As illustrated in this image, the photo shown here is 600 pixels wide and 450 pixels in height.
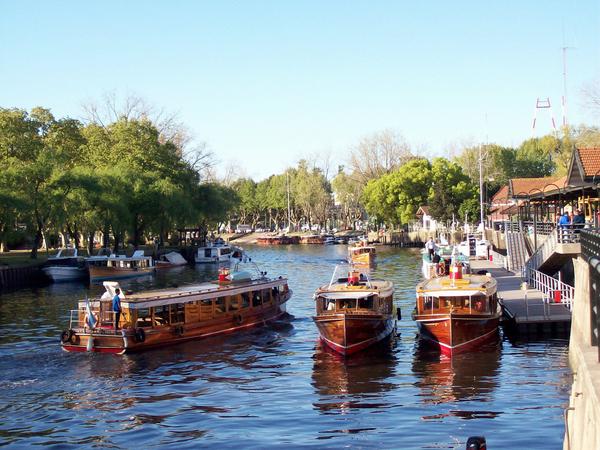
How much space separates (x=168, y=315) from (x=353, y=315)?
927 cm

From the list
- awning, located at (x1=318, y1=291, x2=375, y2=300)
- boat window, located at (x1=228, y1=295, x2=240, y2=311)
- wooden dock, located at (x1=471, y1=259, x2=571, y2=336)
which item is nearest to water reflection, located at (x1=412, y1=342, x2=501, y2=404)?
wooden dock, located at (x1=471, y1=259, x2=571, y2=336)

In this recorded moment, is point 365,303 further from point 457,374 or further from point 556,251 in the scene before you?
point 556,251

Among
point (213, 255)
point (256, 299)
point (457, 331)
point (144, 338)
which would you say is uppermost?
point (213, 255)

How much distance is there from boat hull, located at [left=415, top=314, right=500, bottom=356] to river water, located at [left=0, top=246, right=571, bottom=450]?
20.2 inches

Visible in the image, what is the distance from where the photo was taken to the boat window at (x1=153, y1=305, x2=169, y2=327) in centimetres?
3503

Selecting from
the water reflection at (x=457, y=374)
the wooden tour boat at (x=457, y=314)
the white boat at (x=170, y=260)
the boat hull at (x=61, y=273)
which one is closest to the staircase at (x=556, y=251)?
the wooden tour boat at (x=457, y=314)

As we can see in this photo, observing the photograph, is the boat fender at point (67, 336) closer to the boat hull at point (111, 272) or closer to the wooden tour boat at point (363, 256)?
the boat hull at point (111, 272)

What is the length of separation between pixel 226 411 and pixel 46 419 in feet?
18.1

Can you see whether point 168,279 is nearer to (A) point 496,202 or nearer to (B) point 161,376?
(B) point 161,376

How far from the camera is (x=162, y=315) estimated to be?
116 ft

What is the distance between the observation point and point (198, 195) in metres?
103

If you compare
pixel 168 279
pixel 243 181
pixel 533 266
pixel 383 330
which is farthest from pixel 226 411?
pixel 243 181

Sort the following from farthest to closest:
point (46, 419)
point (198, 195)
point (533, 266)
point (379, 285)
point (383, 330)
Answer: point (198, 195) < point (533, 266) < point (379, 285) < point (383, 330) < point (46, 419)

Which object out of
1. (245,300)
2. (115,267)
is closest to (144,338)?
(245,300)
